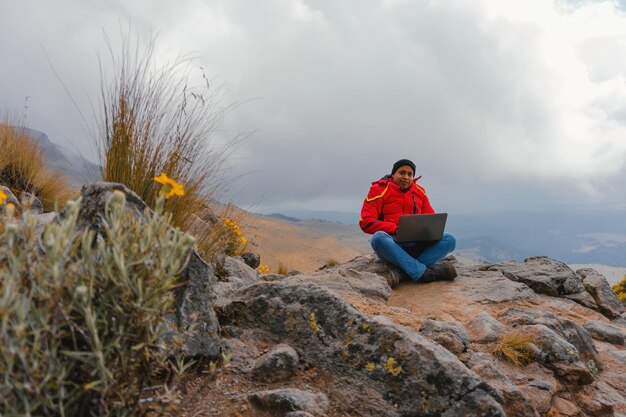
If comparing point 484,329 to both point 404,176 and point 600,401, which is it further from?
point 404,176

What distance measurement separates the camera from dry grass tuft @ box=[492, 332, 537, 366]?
4.05 metres

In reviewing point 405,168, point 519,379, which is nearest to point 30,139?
point 405,168

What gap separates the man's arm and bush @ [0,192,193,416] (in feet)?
18.2

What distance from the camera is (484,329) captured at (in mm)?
4523

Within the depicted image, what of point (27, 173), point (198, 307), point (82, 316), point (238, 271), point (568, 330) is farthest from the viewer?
point (27, 173)

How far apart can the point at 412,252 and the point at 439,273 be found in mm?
520

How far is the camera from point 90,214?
2.34m

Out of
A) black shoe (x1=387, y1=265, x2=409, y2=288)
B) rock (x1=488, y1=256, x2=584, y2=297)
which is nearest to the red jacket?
black shoe (x1=387, y1=265, x2=409, y2=288)

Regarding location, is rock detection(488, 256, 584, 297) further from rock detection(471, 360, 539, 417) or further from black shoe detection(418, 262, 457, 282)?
rock detection(471, 360, 539, 417)

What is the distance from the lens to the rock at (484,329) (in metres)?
4.38

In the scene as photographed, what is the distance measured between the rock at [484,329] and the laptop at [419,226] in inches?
84.4

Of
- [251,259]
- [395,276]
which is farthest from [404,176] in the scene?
[251,259]

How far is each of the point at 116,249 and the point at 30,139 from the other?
8.10 metres

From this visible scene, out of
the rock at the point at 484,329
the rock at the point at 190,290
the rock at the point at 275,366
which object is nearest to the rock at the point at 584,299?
the rock at the point at 484,329
